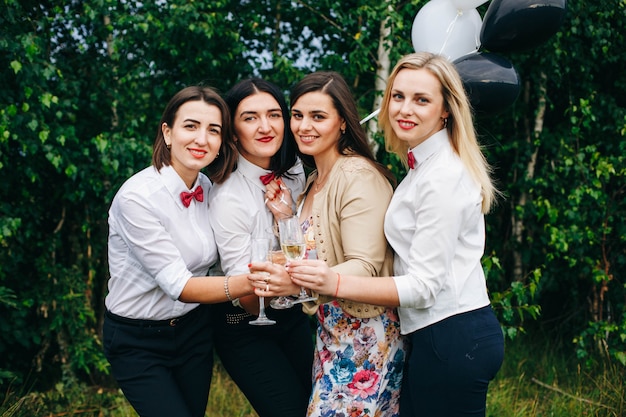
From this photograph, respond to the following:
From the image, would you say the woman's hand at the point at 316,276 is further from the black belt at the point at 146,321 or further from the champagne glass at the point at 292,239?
the black belt at the point at 146,321

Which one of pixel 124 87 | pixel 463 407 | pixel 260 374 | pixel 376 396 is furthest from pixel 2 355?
pixel 463 407

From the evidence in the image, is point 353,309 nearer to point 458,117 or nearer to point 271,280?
point 271,280

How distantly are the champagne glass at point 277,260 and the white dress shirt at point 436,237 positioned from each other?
18.2 inches

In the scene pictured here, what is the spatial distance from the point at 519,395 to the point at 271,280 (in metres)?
3.07

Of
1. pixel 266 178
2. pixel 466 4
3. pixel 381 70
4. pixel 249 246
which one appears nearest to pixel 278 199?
pixel 266 178

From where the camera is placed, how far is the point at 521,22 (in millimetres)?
3014

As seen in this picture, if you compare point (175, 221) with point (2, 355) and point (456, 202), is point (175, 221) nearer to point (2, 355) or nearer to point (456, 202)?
point (456, 202)

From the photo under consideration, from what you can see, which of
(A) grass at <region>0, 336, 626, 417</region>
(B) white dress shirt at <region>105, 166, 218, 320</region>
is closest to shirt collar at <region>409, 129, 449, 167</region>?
(B) white dress shirt at <region>105, 166, 218, 320</region>

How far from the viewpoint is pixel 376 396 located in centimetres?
240

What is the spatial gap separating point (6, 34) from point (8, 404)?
8.48 ft

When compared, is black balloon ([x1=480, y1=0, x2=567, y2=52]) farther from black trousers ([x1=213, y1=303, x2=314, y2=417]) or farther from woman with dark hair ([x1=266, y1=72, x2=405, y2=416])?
black trousers ([x1=213, y1=303, x2=314, y2=417])

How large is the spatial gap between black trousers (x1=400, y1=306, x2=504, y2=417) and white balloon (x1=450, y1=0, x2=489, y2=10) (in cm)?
187

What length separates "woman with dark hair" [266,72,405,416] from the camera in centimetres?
234

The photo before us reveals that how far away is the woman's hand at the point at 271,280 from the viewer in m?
2.33
